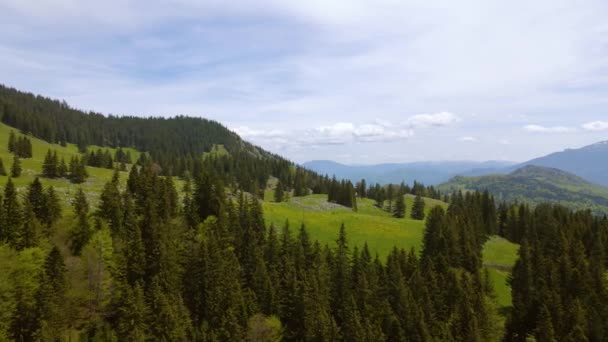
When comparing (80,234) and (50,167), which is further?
(50,167)

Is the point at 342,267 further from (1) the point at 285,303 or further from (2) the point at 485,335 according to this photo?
(2) the point at 485,335

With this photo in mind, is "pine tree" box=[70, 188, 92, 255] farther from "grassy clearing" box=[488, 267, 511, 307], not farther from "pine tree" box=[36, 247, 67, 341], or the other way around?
"grassy clearing" box=[488, 267, 511, 307]

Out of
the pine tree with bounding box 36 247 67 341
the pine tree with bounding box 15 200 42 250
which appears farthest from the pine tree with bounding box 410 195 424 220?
the pine tree with bounding box 15 200 42 250

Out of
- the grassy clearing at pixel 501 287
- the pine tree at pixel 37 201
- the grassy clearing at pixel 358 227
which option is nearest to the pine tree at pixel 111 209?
the pine tree at pixel 37 201

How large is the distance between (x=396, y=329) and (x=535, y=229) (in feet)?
251

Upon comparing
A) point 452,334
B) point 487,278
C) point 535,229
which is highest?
point 535,229

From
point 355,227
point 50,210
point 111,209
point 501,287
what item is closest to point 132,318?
point 111,209

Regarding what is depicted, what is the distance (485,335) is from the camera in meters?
59.6

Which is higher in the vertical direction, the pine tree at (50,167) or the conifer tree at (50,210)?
the pine tree at (50,167)

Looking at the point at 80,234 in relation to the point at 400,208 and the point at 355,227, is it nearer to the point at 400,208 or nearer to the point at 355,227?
the point at 355,227

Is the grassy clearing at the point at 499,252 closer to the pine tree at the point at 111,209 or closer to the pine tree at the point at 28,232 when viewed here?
the pine tree at the point at 111,209

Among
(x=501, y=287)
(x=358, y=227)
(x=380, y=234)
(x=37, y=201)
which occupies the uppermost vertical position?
(x=37, y=201)

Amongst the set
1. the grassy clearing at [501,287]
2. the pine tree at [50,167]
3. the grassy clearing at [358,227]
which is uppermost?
the pine tree at [50,167]

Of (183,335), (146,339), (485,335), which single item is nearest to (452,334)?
(485,335)
